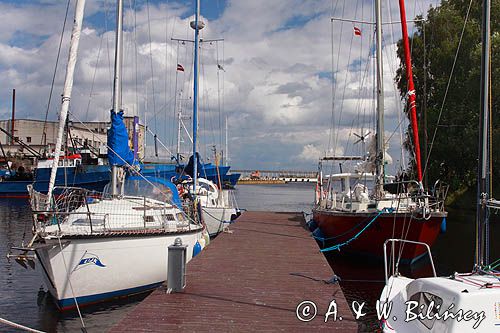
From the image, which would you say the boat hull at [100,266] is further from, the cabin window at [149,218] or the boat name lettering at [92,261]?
the cabin window at [149,218]

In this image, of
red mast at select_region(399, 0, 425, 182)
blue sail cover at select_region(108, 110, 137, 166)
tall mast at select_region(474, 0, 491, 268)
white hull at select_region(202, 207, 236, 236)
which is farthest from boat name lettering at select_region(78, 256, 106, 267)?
white hull at select_region(202, 207, 236, 236)

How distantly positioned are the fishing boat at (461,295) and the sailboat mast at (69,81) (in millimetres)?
7490

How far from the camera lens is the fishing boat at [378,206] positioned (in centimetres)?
1639

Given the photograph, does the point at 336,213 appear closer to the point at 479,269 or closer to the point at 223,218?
the point at 223,218

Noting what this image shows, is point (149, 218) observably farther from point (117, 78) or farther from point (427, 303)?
point (427, 303)

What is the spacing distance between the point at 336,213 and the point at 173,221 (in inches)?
273

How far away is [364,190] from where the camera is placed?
64.8 ft

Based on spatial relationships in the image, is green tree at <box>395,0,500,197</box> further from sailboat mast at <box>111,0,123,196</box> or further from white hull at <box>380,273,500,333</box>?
white hull at <box>380,273,500,333</box>

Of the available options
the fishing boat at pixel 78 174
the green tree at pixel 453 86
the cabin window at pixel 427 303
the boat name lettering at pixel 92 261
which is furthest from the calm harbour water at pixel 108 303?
the fishing boat at pixel 78 174

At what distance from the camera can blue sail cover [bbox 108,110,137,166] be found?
575 inches

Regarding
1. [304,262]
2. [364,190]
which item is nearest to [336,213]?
[364,190]

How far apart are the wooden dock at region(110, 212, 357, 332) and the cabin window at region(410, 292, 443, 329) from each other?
1127 mm

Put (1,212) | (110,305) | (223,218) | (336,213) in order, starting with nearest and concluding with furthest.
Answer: (110,305) < (336,213) < (223,218) < (1,212)

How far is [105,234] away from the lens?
38.9ft
